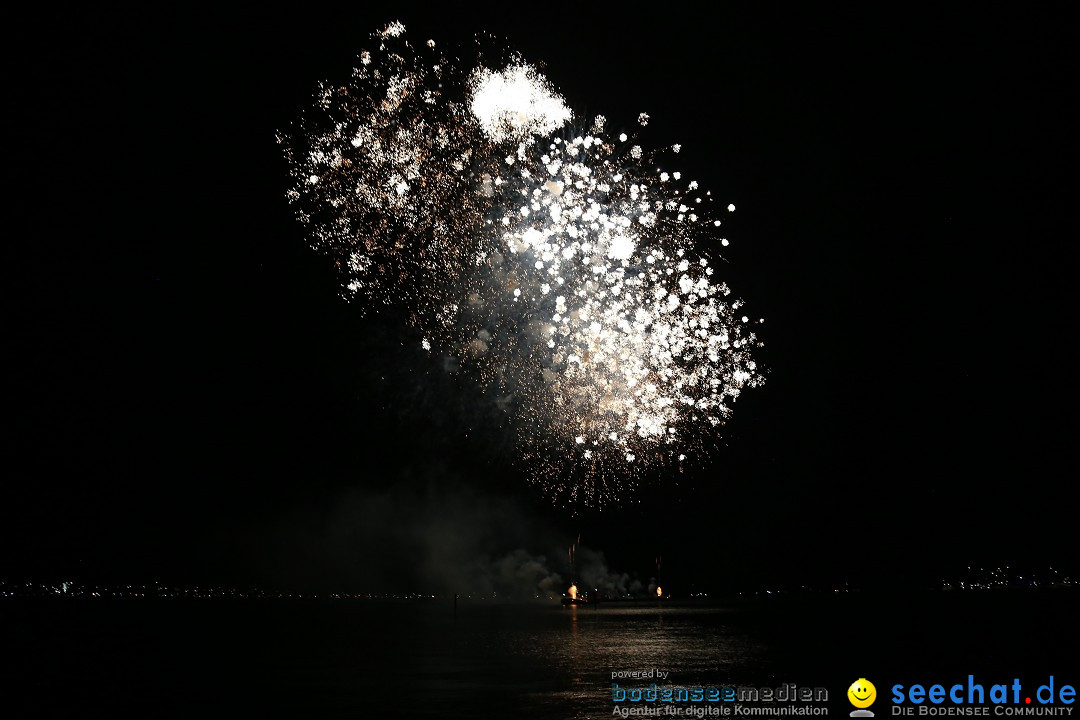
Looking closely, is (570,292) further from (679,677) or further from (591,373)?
(679,677)

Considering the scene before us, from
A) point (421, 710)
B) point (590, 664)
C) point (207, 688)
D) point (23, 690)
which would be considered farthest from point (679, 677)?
point (23, 690)

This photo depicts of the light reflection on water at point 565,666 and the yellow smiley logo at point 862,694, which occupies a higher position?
the yellow smiley logo at point 862,694

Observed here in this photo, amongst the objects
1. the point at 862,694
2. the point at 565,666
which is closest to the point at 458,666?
the point at 565,666

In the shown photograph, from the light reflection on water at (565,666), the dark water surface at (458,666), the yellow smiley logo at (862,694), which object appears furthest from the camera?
the light reflection on water at (565,666)

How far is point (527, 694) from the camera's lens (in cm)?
3281

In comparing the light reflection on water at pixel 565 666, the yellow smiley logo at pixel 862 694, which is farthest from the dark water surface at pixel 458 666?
the yellow smiley logo at pixel 862 694

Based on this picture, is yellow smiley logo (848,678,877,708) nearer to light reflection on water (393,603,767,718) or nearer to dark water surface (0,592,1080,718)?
dark water surface (0,592,1080,718)

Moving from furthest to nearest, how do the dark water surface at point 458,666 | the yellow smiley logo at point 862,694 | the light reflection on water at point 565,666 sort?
the light reflection on water at point 565,666, the dark water surface at point 458,666, the yellow smiley logo at point 862,694

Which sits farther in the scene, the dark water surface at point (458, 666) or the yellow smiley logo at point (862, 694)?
the dark water surface at point (458, 666)

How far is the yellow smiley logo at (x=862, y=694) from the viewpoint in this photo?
2878cm

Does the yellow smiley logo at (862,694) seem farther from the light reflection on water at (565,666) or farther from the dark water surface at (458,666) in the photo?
the light reflection on water at (565,666)

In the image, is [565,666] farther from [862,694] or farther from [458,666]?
[862,694]

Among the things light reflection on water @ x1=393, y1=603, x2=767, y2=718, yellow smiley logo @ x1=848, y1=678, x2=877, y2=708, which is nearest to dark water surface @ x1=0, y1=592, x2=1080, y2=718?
light reflection on water @ x1=393, y1=603, x2=767, y2=718

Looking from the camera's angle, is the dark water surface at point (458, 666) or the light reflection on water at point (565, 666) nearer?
the dark water surface at point (458, 666)
